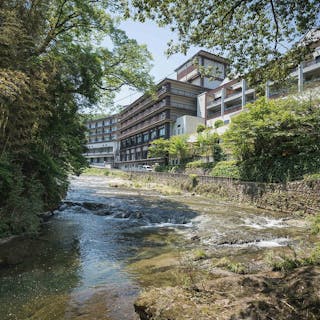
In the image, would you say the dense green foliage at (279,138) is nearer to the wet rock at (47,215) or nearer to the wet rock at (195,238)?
the wet rock at (195,238)

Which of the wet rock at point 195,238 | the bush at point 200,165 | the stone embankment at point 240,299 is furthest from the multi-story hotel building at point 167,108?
the stone embankment at point 240,299

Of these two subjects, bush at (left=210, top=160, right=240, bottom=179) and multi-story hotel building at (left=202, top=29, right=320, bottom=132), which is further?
multi-story hotel building at (left=202, top=29, right=320, bottom=132)

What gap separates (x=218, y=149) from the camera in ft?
89.5

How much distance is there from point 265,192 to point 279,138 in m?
3.79

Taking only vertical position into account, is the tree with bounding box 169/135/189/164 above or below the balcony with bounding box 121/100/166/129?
below

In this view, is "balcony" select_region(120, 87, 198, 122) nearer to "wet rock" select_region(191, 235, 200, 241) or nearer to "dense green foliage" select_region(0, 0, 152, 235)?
"dense green foliage" select_region(0, 0, 152, 235)

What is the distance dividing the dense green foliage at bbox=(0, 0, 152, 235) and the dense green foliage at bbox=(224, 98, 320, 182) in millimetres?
7987

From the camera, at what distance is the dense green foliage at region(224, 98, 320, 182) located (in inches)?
597

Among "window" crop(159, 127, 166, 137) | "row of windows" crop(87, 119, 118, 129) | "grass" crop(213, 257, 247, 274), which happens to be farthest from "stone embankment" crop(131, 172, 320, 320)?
"row of windows" crop(87, 119, 118, 129)

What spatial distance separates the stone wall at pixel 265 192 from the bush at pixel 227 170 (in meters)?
0.93

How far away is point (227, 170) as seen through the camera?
21656 millimetres

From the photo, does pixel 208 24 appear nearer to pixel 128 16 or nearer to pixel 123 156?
pixel 128 16

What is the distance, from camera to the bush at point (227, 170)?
20.5 m

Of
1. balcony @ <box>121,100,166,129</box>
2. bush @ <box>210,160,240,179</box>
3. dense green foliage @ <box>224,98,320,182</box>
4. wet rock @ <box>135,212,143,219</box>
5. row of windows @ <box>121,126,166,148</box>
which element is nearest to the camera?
wet rock @ <box>135,212,143,219</box>
